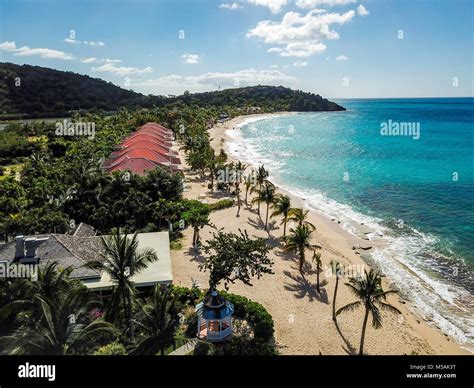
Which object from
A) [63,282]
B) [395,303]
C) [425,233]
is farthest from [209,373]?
[425,233]

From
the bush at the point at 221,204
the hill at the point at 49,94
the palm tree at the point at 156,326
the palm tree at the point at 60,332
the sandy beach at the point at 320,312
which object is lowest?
the sandy beach at the point at 320,312

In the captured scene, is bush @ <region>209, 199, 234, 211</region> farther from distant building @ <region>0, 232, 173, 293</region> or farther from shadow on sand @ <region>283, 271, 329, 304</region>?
distant building @ <region>0, 232, 173, 293</region>

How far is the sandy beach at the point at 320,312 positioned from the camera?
19.6 meters

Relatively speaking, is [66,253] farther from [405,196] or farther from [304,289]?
[405,196]

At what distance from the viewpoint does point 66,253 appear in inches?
890

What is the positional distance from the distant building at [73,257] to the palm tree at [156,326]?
20.5 ft

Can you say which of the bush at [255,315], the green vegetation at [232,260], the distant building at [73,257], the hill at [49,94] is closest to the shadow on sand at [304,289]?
the bush at [255,315]

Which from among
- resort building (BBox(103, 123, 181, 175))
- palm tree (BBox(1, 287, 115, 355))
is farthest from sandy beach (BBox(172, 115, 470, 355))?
resort building (BBox(103, 123, 181, 175))

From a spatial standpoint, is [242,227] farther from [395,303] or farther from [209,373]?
[209,373]

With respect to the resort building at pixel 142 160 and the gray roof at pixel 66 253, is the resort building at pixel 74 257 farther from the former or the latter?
the resort building at pixel 142 160

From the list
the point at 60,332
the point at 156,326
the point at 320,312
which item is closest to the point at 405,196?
the point at 320,312

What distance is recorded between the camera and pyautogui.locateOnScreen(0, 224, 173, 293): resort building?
69.4ft

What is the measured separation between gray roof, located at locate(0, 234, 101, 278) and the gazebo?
7284 mm

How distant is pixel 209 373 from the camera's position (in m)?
3.82
